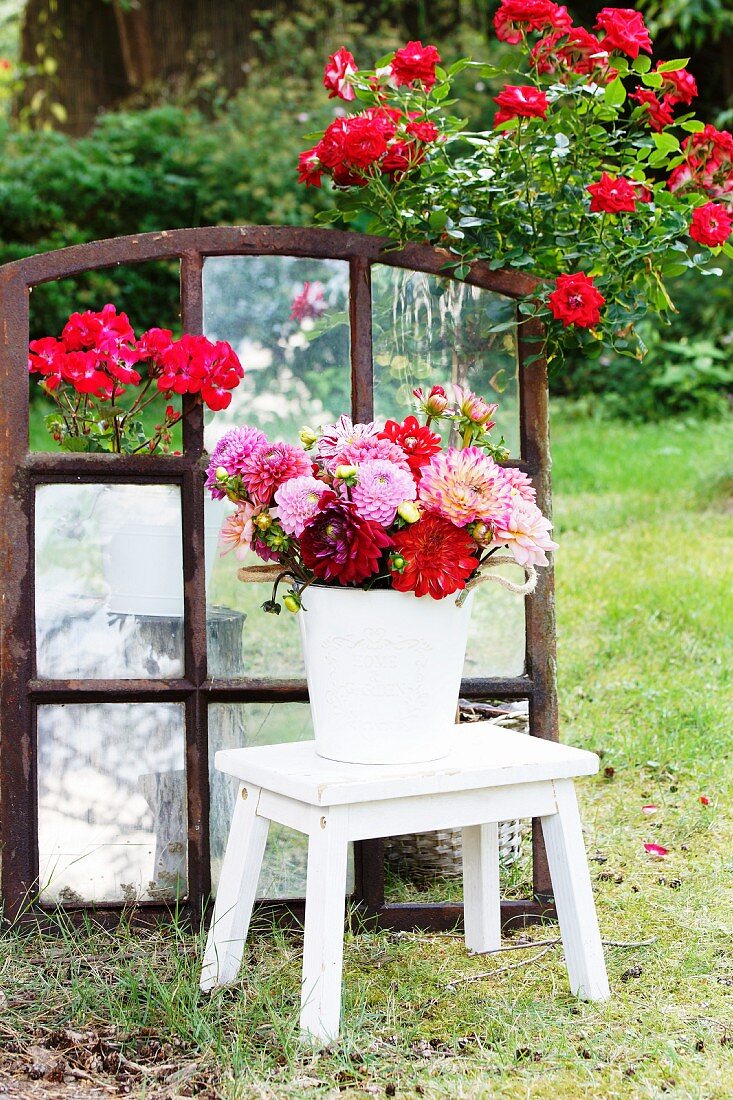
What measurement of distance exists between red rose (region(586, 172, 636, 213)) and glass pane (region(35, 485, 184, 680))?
0.97 m

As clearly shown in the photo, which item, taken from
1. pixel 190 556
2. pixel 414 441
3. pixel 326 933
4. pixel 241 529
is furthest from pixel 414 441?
pixel 326 933

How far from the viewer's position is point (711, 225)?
232 cm

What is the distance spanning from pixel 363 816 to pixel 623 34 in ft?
5.02

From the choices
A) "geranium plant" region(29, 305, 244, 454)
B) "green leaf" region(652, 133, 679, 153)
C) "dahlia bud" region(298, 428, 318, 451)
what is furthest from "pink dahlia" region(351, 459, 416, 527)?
"green leaf" region(652, 133, 679, 153)

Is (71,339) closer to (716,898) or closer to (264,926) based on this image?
(264,926)

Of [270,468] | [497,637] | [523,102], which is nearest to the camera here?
[270,468]

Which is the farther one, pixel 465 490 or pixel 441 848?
pixel 441 848

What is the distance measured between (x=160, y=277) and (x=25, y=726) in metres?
5.57

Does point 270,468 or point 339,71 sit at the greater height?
point 339,71

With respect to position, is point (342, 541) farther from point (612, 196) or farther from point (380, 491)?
point (612, 196)

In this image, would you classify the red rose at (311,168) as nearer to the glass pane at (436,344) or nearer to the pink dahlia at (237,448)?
the glass pane at (436,344)

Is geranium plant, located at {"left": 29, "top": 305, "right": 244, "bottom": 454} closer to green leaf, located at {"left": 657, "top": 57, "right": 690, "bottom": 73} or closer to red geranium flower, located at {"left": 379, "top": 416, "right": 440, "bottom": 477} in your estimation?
red geranium flower, located at {"left": 379, "top": 416, "right": 440, "bottom": 477}

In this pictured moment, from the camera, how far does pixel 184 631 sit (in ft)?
7.93

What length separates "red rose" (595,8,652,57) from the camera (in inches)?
91.7
